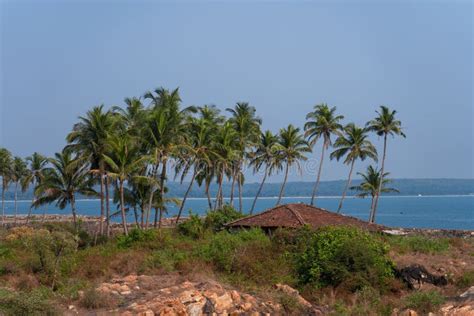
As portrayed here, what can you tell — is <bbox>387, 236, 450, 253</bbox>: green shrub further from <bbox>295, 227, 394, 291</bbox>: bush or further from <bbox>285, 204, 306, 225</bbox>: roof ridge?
<bbox>295, 227, 394, 291</bbox>: bush

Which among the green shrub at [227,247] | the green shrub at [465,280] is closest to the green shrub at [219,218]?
the green shrub at [227,247]

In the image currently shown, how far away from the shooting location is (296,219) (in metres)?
26.4

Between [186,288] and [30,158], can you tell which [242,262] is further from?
[30,158]

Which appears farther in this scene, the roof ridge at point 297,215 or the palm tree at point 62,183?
the palm tree at point 62,183

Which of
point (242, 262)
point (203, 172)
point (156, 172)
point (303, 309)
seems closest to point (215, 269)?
point (242, 262)

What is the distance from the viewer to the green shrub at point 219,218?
3101 centimetres

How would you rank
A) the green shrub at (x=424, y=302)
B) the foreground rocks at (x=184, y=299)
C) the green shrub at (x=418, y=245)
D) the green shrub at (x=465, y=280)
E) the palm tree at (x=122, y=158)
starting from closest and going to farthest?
1. the foreground rocks at (x=184, y=299)
2. the green shrub at (x=424, y=302)
3. the green shrub at (x=465, y=280)
4. the green shrub at (x=418, y=245)
5. the palm tree at (x=122, y=158)

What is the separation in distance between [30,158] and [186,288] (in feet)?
135

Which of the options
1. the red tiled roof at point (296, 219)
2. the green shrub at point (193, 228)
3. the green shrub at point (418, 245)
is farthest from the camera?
the green shrub at point (193, 228)

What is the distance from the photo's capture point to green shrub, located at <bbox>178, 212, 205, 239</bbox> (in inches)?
1149

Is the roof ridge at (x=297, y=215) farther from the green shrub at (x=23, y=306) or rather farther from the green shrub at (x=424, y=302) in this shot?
the green shrub at (x=23, y=306)

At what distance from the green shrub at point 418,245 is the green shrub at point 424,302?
27.8 feet

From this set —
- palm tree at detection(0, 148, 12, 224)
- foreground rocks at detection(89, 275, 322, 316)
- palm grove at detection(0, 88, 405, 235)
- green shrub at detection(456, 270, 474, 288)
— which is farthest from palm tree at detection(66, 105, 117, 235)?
palm tree at detection(0, 148, 12, 224)

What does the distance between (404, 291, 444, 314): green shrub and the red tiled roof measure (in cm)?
918
